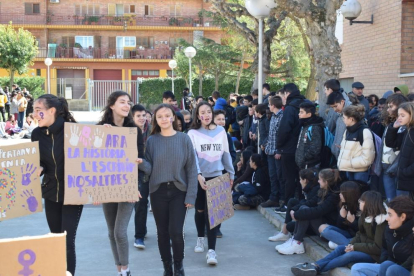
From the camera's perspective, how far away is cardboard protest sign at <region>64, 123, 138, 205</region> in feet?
18.0

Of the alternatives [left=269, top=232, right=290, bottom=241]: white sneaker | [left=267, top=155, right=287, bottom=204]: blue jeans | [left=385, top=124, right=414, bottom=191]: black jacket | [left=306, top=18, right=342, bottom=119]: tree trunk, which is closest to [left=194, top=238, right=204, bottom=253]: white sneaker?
[left=269, top=232, right=290, bottom=241]: white sneaker

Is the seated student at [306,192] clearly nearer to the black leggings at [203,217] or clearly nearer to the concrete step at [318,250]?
the concrete step at [318,250]

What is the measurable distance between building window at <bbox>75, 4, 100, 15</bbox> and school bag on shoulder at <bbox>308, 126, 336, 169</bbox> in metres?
50.3

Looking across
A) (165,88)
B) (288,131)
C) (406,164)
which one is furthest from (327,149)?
(165,88)

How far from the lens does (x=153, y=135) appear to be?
6.25m

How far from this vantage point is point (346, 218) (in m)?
6.98

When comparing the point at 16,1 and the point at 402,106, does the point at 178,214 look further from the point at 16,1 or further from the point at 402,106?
the point at 16,1

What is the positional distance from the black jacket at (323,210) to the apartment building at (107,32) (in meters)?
47.6

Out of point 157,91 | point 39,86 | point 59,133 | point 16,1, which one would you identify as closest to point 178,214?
point 59,133

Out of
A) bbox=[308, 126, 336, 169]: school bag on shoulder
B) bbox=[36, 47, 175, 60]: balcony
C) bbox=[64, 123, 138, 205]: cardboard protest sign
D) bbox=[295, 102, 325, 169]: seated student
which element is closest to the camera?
bbox=[64, 123, 138, 205]: cardboard protest sign

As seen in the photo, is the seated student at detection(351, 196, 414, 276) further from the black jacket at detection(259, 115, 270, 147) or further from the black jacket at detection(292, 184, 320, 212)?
the black jacket at detection(259, 115, 270, 147)

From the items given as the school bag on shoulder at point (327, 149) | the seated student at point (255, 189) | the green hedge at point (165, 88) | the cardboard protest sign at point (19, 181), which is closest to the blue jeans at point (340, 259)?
the school bag on shoulder at point (327, 149)

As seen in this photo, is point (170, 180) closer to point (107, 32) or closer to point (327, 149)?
point (327, 149)

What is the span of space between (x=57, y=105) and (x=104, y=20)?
52244 mm
